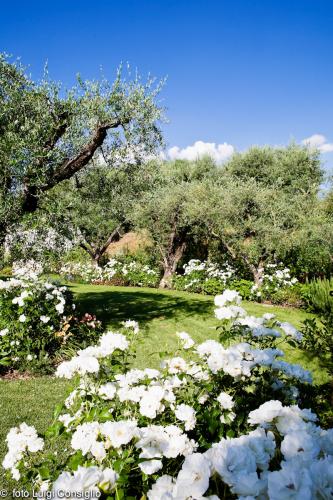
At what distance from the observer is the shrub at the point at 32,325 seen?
7.29 m

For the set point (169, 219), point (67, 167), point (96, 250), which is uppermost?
point (67, 167)

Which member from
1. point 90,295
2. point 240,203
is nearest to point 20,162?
point 90,295

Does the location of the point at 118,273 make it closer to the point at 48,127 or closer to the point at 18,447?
→ the point at 48,127

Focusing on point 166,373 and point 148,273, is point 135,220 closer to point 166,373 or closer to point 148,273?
point 148,273

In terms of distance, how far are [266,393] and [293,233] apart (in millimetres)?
12677

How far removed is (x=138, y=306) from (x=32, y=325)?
18.7ft

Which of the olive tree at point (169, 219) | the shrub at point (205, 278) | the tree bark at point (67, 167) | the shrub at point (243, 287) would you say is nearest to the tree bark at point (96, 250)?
the olive tree at point (169, 219)

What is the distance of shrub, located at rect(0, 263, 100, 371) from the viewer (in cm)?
729

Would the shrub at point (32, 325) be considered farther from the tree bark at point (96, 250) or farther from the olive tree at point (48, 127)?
the tree bark at point (96, 250)

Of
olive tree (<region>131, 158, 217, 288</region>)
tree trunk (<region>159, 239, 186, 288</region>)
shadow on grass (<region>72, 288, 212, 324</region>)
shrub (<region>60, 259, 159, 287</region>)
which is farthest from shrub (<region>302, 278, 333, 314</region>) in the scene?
shrub (<region>60, 259, 159, 287</region>)

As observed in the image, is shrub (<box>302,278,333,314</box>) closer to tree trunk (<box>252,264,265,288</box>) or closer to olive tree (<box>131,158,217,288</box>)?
tree trunk (<box>252,264,265,288</box>)

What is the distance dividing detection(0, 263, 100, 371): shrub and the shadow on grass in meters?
2.59

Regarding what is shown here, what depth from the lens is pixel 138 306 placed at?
13.1 metres

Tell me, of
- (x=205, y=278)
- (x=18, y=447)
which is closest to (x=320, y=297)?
(x=205, y=278)
